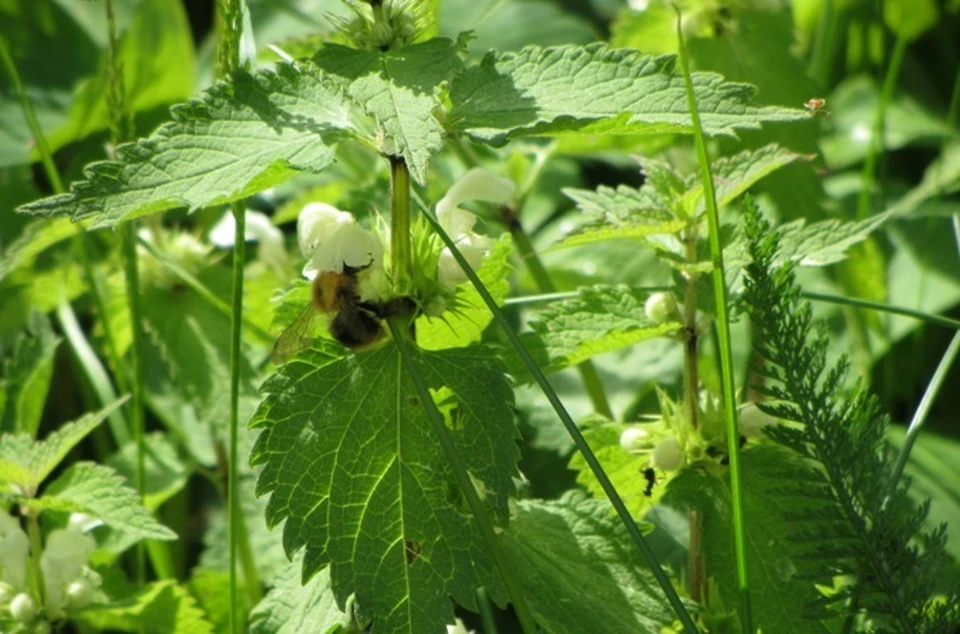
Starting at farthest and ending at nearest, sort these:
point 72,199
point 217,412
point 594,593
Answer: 1. point 217,412
2. point 594,593
3. point 72,199

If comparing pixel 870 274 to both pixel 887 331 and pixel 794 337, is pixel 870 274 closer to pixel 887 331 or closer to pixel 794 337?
pixel 887 331

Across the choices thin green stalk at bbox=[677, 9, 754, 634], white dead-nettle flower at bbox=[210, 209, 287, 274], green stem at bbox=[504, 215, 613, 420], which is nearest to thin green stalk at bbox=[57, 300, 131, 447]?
white dead-nettle flower at bbox=[210, 209, 287, 274]

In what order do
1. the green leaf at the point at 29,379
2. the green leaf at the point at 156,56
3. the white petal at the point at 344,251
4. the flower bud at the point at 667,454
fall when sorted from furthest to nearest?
the green leaf at the point at 156,56, the green leaf at the point at 29,379, the flower bud at the point at 667,454, the white petal at the point at 344,251

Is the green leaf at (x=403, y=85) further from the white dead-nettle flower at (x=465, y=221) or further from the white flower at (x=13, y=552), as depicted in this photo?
the white flower at (x=13, y=552)

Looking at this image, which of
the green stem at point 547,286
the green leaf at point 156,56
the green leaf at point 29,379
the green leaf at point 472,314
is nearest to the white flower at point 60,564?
the green leaf at point 29,379

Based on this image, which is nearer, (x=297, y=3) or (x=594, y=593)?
(x=594, y=593)

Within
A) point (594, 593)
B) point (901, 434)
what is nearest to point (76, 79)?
point (901, 434)
